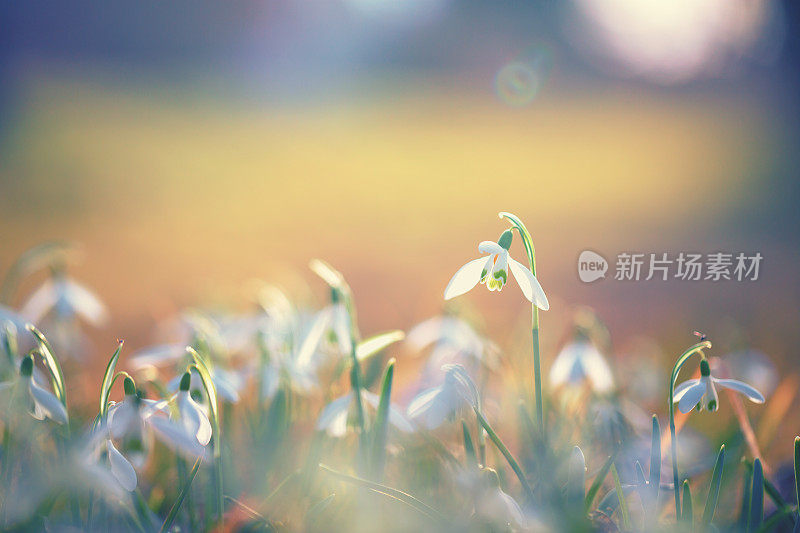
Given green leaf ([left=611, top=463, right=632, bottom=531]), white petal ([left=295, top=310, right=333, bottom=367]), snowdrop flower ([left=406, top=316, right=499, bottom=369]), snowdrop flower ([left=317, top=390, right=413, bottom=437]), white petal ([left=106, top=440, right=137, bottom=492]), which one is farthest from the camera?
snowdrop flower ([left=406, top=316, right=499, bottom=369])

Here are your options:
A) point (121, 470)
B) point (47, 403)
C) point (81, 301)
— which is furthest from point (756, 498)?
point (81, 301)

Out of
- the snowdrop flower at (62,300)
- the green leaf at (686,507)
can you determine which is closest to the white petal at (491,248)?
the green leaf at (686,507)

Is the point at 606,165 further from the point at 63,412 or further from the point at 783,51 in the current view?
the point at 63,412

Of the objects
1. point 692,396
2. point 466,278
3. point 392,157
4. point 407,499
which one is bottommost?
point 407,499

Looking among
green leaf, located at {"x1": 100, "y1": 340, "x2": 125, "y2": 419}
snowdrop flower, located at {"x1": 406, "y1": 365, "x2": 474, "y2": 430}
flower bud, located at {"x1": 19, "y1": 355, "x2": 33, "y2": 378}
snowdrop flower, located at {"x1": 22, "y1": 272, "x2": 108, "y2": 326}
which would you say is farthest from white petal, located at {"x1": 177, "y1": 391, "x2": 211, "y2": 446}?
snowdrop flower, located at {"x1": 22, "y1": 272, "x2": 108, "y2": 326}

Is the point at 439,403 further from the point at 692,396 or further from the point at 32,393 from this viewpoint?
the point at 32,393

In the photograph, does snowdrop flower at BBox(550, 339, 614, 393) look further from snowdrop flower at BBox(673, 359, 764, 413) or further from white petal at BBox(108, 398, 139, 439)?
white petal at BBox(108, 398, 139, 439)

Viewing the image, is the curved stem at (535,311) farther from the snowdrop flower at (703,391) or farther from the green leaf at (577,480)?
the snowdrop flower at (703,391)
